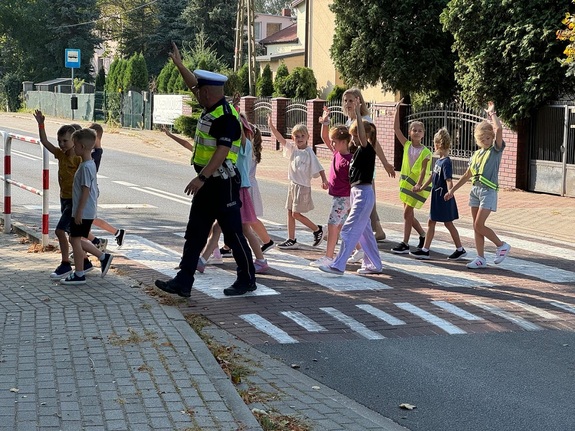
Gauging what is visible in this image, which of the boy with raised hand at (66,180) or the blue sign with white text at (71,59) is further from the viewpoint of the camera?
the blue sign with white text at (71,59)

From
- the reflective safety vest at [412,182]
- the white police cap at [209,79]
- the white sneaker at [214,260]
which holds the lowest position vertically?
the white sneaker at [214,260]

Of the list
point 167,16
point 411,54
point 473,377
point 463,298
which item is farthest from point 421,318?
point 167,16

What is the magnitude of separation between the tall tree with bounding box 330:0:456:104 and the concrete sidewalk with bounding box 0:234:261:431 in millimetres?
17879

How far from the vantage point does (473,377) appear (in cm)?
630

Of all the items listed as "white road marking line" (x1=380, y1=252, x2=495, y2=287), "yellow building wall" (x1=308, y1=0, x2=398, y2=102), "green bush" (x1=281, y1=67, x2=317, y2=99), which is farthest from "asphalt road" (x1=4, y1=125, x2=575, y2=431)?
"yellow building wall" (x1=308, y1=0, x2=398, y2=102)

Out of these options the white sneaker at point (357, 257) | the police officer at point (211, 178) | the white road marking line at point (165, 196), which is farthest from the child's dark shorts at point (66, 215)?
the white road marking line at point (165, 196)

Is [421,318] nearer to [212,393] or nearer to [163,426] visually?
[212,393]

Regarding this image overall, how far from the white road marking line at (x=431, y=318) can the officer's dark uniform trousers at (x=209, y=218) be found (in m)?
1.56

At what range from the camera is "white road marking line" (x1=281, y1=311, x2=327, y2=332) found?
7527mm

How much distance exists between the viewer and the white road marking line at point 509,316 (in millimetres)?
7691

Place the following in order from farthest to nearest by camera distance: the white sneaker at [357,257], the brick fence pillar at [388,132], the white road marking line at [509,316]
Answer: the brick fence pillar at [388,132]
the white sneaker at [357,257]
the white road marking line at [509,316]

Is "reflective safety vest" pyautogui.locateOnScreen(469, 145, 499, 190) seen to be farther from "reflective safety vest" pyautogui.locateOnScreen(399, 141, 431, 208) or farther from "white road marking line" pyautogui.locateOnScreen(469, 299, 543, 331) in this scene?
"white road marking line" pyautogui.locateOnScreen(469, 299, 543, 331)

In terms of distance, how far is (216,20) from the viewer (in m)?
67.1

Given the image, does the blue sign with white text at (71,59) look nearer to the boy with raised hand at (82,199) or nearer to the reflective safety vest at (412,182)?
the reflective safety vest at (412,182)
